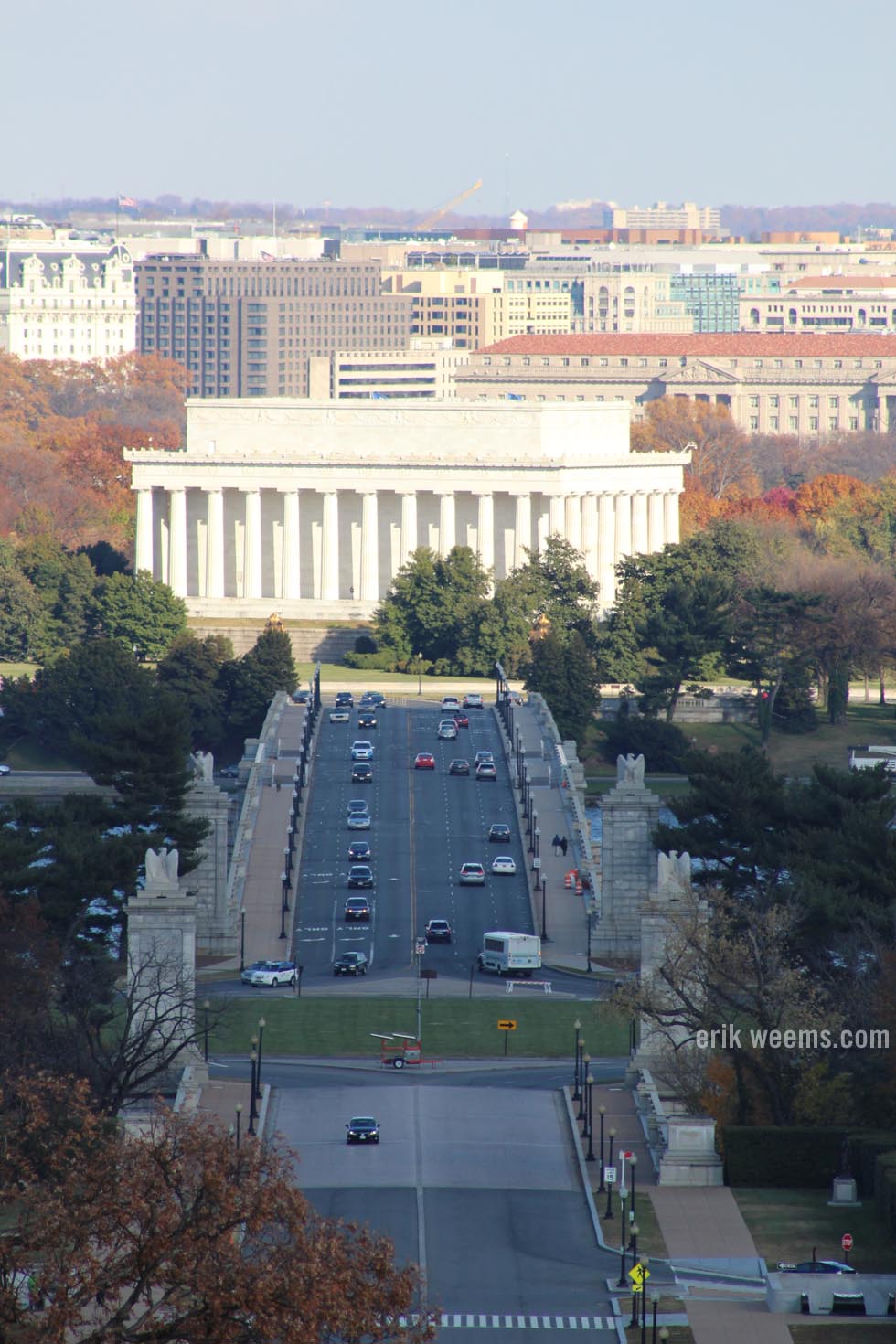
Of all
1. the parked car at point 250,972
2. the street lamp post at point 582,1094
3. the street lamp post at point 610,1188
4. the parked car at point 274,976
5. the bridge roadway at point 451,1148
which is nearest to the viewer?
the bridge roadway at point 451,1148

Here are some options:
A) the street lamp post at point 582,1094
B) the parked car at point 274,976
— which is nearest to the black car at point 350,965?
the parked car at point 274,976

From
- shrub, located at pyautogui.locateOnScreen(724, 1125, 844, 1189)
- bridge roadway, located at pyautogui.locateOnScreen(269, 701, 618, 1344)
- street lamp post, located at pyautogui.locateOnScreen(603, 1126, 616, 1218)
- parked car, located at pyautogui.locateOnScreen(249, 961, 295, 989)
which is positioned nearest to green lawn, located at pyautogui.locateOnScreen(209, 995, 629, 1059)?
parked car, located at pyautogui.locateOnScreen(249, 961, 295, 989)

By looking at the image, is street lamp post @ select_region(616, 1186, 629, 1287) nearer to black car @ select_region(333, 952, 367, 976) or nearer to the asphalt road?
the asphalt road

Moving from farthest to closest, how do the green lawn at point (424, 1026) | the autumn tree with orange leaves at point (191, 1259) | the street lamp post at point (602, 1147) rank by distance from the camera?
1. the green lawn at point (424, 1026)
2. the street lamp post at point (602, 1147)
3. the autumn tree with orange leaves at point (191, 1259)

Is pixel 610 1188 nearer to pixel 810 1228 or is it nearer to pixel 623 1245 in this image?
pixel 810 1228

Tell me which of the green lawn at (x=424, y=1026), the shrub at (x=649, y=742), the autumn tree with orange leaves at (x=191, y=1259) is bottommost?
the shrub at (x=649, y=742)

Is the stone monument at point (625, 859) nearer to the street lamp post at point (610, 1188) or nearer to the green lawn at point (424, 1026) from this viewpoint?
the green lawn at point (424, 1026)

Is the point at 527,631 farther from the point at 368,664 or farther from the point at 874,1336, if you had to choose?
the point at 874,1336
